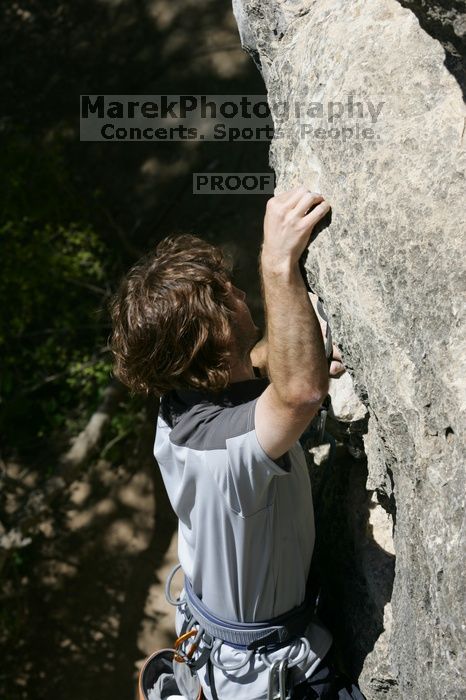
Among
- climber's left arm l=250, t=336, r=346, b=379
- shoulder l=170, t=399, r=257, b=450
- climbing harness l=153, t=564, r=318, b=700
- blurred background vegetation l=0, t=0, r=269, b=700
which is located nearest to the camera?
shoulder l=170, t=399, r=257, b=450

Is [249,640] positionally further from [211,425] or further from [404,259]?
[404,259]

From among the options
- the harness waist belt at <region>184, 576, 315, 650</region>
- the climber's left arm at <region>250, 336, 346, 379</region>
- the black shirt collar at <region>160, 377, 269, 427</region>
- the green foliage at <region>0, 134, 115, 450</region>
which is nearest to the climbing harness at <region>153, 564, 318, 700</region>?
the harness waist belt at <region>184, 576, 315, 650</region>

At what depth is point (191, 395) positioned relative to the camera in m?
2.08

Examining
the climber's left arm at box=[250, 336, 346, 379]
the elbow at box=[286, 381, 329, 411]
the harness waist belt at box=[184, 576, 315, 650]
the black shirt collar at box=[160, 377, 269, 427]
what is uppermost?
the climber's left arm at box=[250, 336, 346, 379]

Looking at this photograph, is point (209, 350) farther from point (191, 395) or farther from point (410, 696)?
point (410, 696)

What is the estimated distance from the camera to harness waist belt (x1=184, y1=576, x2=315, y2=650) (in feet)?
6.95

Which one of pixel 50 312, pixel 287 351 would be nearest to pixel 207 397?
pixel 287 351

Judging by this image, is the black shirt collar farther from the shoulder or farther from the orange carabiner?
the orange carabiner

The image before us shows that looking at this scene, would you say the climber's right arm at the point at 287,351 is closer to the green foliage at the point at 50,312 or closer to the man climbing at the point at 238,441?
the man climbing at the point at 238,441

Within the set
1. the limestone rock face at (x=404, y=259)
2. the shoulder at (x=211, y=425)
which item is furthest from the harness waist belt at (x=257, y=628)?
the shoulder at (x=211, y=425)

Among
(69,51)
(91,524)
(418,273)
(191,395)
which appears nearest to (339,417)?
(191,395)

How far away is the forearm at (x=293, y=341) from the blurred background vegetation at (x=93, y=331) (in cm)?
298

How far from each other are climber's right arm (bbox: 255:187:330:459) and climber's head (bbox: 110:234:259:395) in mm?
204

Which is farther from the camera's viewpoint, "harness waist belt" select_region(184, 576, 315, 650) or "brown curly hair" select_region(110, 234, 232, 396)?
"harness waist belt" select_region(184, 576, 315, 650)
